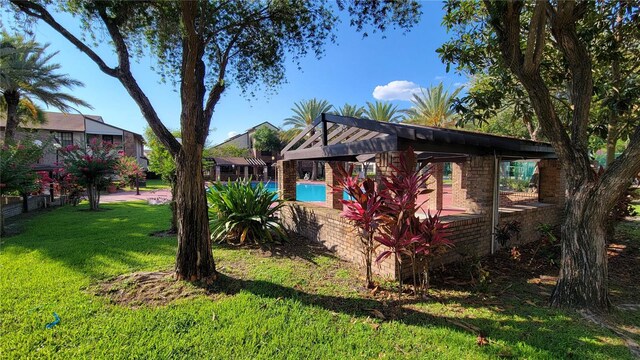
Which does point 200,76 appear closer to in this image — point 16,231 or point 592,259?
point 592,259

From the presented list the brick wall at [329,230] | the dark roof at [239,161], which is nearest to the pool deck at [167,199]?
the brick wall at [329,230]

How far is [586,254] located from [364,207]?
2.86 metres

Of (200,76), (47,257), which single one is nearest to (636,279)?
(200,76)

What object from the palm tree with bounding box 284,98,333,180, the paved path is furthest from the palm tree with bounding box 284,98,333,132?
the paved path

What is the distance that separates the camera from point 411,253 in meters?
4.10

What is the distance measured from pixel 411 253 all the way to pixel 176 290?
3388mm

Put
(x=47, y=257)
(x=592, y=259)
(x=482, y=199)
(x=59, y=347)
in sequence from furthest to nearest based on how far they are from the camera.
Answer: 1. (x=482, y=199)
2. (x=47, y=257)
3. (x=592, y=259)
4. (x=59, y=347)

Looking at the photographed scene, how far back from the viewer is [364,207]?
4289 millimetres

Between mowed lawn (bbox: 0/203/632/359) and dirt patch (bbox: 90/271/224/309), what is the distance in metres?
0.11

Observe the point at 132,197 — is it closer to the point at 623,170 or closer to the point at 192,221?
the point at 192,221

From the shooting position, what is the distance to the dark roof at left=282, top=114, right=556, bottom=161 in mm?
4863

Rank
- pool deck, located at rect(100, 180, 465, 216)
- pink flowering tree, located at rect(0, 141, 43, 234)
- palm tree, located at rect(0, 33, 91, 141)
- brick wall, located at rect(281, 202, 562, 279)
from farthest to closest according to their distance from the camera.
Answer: palm tree, located at rect(0, 33, 91, 141) → pool deck, located at rect(100, 180, 465, 216) → pink flowering tree, located at rect(0, 141, 43, 234) → brick wall, located at rect(281, 202, 562, 279)

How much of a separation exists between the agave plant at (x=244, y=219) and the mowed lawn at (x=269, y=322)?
183 centimetres

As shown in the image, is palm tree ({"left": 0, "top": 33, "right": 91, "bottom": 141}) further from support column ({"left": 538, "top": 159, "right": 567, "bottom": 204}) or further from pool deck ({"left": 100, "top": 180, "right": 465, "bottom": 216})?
support column ({"left": 538, "top": 159, "right": 567, "bottom": 204})
